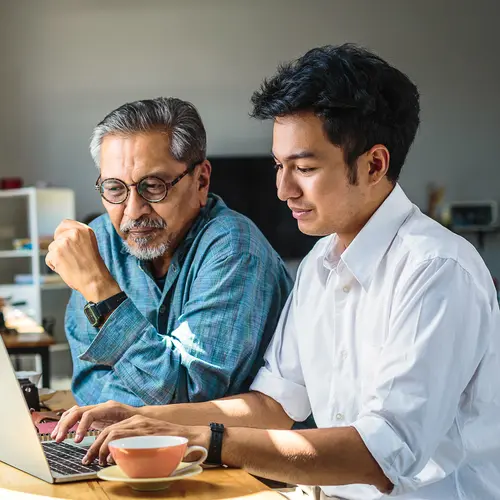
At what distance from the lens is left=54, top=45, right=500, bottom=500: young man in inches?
52.6

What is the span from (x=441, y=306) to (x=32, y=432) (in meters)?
0.62

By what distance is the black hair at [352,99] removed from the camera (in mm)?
1555

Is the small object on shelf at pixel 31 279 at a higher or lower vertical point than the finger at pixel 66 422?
lower

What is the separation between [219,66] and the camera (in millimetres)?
7453

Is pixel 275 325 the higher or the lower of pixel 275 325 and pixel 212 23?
the lower

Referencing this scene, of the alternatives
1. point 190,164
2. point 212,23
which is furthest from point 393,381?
point 212,23

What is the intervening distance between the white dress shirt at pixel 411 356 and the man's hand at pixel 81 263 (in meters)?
0.46

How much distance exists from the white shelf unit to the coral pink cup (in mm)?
5321

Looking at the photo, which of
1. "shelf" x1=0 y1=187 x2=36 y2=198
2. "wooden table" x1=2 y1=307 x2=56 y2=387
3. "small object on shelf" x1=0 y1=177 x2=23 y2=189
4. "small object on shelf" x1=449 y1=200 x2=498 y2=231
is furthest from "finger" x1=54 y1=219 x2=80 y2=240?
"small object on shelf" x1=449 y1=200 x2=498 y2=231

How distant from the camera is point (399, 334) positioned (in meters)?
1.41

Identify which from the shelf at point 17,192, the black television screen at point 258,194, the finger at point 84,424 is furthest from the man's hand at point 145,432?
the black television screen at point 258,194

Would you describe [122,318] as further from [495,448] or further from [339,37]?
[339,37]

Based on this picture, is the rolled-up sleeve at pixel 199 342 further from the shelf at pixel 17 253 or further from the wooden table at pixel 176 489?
the shelf at pixel 17 253

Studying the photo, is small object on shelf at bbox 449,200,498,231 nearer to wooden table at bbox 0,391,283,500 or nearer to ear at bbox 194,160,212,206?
ear at bbox 194,160,212,206
